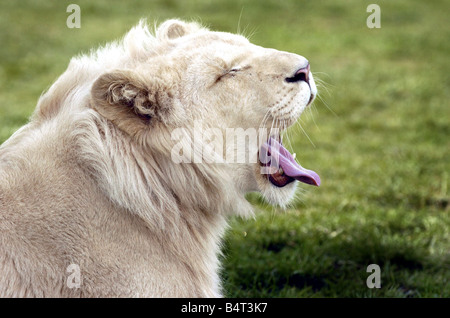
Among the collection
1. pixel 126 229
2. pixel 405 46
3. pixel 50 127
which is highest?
pixel 405 46

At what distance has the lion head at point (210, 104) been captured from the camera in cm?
317

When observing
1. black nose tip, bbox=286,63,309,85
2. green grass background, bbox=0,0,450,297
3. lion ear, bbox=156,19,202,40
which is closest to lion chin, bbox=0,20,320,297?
black nose tip, bbox=286,63,309,85

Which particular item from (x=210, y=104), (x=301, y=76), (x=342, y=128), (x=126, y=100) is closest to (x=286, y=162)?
(x=301, y=76)

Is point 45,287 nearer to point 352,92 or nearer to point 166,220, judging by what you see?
point 166,220

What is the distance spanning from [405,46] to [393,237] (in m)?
7.05

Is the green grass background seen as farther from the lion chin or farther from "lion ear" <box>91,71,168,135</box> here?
"lion ear" <box>91,71,168,135</box>

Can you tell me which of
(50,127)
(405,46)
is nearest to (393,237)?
(50,127)

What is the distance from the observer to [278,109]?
3365mm

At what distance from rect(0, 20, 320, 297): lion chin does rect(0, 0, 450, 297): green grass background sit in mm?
847

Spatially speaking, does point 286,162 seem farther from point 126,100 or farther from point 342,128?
point 342,128

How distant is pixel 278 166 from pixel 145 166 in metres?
0.79

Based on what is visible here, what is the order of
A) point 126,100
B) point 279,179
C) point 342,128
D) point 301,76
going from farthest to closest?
1. point 342,128
2. point 279,179
3. point 301,76
4. point 126,100

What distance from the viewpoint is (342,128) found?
884 cm
